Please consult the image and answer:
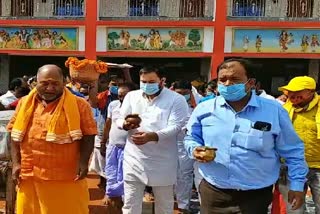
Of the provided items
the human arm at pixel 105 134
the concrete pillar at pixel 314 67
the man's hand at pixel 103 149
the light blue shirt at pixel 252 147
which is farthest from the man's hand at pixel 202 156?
the concrete pillar at pixel 314 67

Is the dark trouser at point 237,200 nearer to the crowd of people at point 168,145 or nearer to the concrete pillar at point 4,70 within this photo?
the crowd of people at point 168,145

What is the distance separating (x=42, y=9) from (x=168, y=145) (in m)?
12.6

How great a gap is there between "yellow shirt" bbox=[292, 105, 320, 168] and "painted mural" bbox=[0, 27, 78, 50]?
11.7 m

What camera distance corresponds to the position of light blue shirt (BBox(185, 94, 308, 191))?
285cm

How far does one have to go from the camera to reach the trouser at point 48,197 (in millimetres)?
3426

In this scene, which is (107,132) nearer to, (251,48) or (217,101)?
(217,101)

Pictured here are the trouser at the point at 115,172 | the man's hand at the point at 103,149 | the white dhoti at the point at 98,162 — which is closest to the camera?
the trouser at the point at 115,172

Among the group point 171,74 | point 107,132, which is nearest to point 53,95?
point 107,132

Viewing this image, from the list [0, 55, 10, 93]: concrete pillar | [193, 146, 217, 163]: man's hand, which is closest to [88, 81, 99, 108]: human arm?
[193, 146, 217, 163]: man's hand

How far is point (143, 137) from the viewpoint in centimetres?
393

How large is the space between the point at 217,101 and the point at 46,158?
4.17ft

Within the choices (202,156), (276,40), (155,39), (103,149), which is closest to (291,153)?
(202,156)

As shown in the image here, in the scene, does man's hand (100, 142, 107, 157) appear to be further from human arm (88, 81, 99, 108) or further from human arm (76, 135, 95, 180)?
human arm (76, 135, 95, 180)

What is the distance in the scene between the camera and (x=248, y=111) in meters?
2.91
